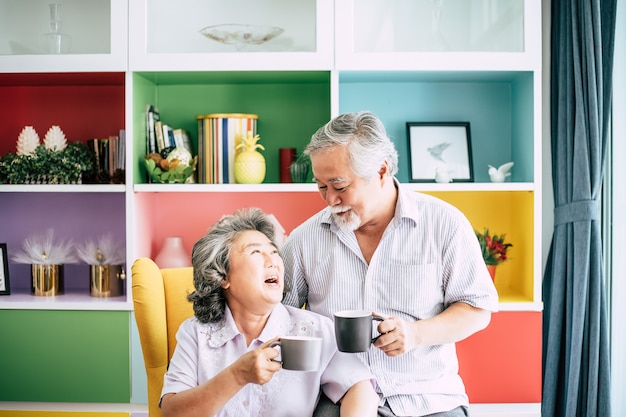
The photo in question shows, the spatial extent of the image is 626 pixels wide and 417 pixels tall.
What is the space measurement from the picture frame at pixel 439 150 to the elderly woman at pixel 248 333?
4.34 ft

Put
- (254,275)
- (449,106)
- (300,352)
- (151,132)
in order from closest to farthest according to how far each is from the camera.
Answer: (300,352), (254,275), (151,132), (449,106)

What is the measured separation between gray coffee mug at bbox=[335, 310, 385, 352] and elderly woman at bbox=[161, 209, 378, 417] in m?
0.17

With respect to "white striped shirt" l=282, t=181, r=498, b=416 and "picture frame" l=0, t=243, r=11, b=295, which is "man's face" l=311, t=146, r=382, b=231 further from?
"picture frame" l=0, t=243, r=11, b=295

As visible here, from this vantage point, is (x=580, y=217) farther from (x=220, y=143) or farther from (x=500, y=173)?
(x=220, y=143)

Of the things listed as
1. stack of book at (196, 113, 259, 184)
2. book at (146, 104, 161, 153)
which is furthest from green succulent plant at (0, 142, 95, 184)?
stack of book at (196, 113, 259, 184)

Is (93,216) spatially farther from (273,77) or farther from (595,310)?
(595,310)

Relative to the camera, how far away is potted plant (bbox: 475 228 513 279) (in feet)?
10.00

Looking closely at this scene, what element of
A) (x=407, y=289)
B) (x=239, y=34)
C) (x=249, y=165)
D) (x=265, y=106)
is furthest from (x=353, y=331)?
(x=265, y=106)

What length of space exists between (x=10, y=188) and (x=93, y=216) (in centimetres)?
47

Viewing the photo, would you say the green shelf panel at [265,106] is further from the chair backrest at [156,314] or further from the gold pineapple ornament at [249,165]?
the chair backrest at [156,314]

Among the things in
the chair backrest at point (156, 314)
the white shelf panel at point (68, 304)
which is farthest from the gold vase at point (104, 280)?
the chair backrest at point (156, 314)

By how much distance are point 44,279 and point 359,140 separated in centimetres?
175

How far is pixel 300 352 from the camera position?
1585 mm

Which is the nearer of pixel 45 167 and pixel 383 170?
pixel 383 170
